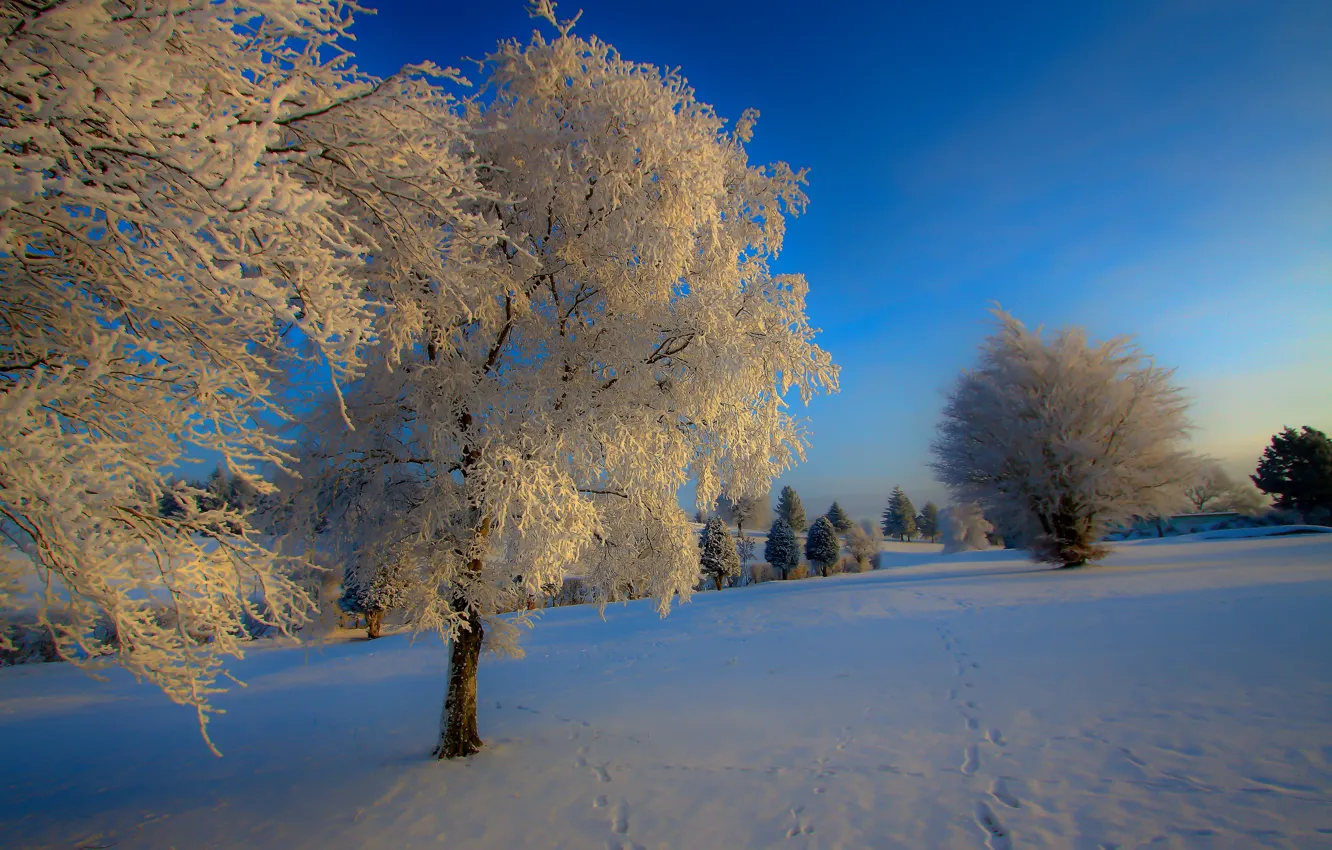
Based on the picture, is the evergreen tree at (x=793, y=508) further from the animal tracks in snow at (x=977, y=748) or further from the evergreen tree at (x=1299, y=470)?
the animal tracks in snow at (x=977, y=748)

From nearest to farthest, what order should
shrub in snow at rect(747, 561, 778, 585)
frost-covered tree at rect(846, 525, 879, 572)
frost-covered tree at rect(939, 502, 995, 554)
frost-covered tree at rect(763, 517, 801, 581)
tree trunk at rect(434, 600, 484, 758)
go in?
tree trunk at rect(434, 600, 484, 758)
frost-covered tree at rect(763, 517, 801, 581)
shrub in snow at rect(747, 561, 778, 585)
frost-covered tree at rect(846, 525, 879, 572)
frost-covered tree at rect(939, 502, 995, 554)

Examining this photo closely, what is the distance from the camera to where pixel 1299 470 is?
29.5 metres

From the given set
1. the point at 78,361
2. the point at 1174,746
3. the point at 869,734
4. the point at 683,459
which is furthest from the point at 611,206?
the point at 1174,746

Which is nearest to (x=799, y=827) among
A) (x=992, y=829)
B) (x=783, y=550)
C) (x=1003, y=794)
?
(x=992, y=829)

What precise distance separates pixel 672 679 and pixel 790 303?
275 inches

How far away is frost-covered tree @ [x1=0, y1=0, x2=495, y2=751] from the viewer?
194 centimetres

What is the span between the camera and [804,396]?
5.62 meters

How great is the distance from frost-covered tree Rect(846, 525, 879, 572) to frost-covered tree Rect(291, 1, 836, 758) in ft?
123

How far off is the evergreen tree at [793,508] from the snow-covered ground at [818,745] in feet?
126

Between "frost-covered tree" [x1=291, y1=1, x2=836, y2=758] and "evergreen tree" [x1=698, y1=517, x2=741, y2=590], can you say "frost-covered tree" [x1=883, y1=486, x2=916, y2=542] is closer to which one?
"evergreen tree" [x1=698, y1=517, x2=741, y2=590]

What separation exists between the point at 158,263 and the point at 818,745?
6.59 m

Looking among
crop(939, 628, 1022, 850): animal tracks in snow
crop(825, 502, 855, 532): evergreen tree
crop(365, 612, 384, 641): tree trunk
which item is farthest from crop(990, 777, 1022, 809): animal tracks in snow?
crop(825, 502, 855, 532): evergreen tree

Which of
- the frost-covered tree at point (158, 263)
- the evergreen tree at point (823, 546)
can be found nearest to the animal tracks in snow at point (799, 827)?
the frost-covered tree at point (158, 263)

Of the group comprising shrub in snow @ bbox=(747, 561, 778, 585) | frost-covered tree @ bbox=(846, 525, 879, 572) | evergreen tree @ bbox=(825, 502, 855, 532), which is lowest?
shrub in snow @ bbox=(747, 561, 778, 585)
